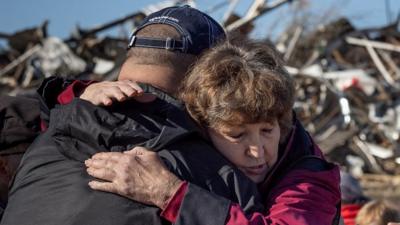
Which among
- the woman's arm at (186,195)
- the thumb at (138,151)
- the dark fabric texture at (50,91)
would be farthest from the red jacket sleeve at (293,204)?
the dark fabric texture at (50,91)

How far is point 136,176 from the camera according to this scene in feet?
6.50

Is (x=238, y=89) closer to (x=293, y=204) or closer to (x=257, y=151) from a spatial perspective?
(x=257, y=151)

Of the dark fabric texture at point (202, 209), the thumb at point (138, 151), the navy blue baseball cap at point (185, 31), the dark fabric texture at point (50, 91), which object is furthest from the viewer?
the dark fabric texture at point (50, 91)

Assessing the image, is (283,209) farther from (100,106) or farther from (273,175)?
(100,106)

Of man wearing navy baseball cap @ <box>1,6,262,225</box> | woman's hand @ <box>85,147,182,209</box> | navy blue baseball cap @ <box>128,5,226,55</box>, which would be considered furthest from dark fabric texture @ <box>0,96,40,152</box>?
woman's hand @ <box>85,147,182,209</box>

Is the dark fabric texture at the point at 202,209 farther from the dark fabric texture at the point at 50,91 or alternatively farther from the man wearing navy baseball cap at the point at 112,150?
the dark fabric texture at the point at 50,91

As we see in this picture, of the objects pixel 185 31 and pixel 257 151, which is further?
pixel 185 31

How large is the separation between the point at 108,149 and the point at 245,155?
384 mm

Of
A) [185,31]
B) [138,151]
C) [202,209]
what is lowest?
[202,209]

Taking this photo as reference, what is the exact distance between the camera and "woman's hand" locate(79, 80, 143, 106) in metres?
2.02

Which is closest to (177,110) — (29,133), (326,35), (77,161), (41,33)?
(77,161)

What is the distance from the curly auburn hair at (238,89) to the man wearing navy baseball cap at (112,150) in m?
0.07

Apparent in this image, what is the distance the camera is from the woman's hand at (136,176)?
1945 mm

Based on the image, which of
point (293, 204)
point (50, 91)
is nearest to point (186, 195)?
point (293, 204)
